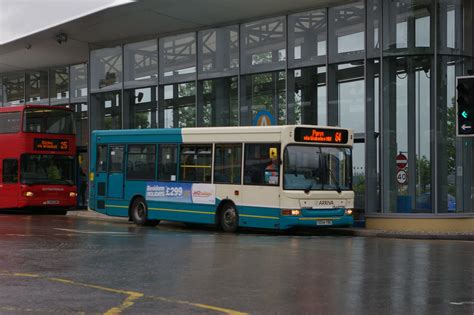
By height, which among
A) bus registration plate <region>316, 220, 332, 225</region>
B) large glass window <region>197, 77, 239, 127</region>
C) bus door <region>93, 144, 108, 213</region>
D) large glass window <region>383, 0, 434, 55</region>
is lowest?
bus registration plate <region>316, 220, 332, 225</region>

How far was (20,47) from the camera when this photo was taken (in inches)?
1157

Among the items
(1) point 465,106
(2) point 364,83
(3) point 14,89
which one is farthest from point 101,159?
(3) point 14,89

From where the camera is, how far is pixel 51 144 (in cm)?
2595

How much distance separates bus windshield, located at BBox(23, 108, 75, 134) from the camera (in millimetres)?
25328

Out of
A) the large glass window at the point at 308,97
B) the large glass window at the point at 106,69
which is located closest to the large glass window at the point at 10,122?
the large glass window at the point at 106,69

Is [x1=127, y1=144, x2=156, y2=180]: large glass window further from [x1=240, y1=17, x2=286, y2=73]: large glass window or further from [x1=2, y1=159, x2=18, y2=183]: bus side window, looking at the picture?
[x1=2, y1=159, x2=18, y2=183]: bus side window

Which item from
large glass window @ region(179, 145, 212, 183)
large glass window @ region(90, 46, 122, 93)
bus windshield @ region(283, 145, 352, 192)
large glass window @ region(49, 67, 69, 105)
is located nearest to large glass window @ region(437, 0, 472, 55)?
bus windshield @ region(283, 145, 352, 192)

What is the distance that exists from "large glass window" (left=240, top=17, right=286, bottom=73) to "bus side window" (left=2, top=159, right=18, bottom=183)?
929 cm

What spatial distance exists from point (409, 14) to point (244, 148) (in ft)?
21.0

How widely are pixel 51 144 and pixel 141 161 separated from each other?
689cm

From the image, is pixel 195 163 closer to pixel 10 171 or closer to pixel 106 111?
pixel 10 171

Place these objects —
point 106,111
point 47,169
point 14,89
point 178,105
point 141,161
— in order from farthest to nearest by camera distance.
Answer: point 14,89
point 106,111
point 178,105
point 47,169
point 141,161

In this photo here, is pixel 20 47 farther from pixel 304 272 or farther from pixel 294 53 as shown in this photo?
pixel 304 272

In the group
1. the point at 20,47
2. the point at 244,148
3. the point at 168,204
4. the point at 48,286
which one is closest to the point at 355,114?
the point at 244,148
